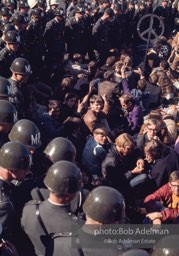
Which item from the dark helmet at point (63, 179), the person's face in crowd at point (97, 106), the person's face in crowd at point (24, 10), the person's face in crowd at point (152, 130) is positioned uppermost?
the person's face in crowd at point (24, 10)

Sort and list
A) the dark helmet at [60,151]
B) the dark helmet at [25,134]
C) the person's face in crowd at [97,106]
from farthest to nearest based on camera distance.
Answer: the person's face in crowd at [97,106] → the dark helmet at [25,134] → the dark helmet at [60,151]

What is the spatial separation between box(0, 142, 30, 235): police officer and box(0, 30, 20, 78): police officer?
12.7 feet

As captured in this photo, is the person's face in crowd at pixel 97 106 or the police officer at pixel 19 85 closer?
the police officer at pixel 19 85

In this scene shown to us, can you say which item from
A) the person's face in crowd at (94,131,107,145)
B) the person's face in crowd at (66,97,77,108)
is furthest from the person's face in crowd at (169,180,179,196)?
the person's face in crowd at (66,97,77,108)

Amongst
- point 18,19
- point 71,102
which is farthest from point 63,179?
point 18,19

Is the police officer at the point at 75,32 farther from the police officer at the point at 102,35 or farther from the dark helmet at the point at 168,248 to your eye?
the dark helmet at the point at 168,248

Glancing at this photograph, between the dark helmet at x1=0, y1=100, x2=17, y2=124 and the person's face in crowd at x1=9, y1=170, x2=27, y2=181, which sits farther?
the dark helmet at x1=0, y1=100, x2=17, y2=124

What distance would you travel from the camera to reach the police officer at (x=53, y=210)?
3.78m

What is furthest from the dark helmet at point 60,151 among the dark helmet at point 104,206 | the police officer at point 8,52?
the police officer at point 8,52

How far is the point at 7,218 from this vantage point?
3.95m

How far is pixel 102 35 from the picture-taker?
13.0m

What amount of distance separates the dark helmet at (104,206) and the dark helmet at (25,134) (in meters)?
1.65

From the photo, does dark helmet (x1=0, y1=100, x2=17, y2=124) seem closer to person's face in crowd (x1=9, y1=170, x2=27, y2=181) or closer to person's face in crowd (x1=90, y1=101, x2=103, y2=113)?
person's face in crowd (x1=9, y1=170, x2=27, y2=181)

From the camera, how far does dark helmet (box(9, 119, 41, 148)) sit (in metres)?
5.29
